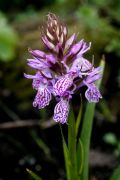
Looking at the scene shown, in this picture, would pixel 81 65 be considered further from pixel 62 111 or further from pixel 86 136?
pixel 86 136

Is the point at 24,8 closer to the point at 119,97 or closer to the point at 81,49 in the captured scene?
the point at 119,97

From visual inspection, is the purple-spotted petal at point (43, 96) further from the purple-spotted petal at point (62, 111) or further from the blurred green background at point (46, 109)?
the blurred green background at point (46, 109)

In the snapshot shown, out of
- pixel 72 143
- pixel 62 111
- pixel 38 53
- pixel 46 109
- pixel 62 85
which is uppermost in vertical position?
pixel 38 53

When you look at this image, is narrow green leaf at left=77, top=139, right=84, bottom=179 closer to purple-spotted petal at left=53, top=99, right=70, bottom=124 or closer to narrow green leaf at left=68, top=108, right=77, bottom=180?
narrow green leaf at left=68, top=108, right=77, bottom=180

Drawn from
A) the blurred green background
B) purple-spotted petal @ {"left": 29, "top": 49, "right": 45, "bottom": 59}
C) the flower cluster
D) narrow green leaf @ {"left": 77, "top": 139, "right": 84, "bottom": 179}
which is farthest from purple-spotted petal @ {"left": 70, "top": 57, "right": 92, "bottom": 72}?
the blurred green background

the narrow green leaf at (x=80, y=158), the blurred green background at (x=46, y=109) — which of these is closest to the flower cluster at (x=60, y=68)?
the narrow green leaf at (x=80, y=158)

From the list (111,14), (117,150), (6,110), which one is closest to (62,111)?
(117,150)

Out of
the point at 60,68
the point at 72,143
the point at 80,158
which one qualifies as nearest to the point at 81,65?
the point at 60,68
